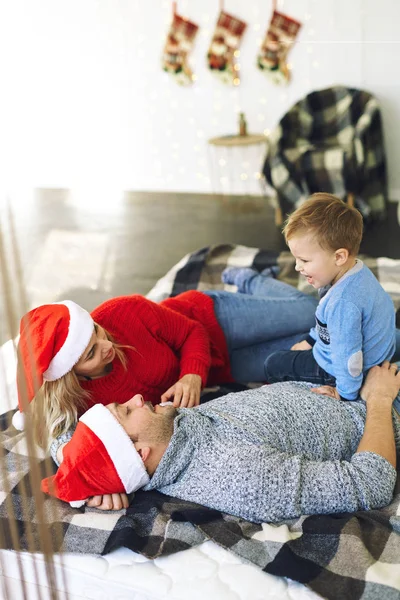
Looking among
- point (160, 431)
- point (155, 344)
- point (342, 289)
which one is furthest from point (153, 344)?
point (342, 289)

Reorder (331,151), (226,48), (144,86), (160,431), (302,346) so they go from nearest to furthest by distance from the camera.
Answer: (160,431) < (302,346) < (331,151) < (226,48) < (144,86)

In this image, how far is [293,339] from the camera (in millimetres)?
2242

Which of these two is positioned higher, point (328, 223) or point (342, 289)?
point (328, 223)

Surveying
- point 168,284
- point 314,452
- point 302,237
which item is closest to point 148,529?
Result: point 314,452

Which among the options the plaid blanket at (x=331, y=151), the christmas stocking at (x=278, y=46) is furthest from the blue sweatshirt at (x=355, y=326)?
the christmas stocking at (x=278, y=46)

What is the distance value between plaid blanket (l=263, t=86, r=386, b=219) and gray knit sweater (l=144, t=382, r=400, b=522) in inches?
96.2

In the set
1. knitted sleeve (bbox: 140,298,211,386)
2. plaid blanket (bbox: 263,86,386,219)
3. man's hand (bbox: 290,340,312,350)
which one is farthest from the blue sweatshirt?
plaid blanket (bbox: 263,86,386,219)

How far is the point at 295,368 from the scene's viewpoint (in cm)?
201

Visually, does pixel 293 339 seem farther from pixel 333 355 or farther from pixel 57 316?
pixel 57 316

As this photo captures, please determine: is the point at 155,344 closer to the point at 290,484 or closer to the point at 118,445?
the point at 118,445

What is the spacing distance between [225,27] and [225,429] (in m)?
3.73

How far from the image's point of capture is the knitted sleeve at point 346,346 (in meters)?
1.72

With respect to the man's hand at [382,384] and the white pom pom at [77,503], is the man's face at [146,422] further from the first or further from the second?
the man's hand at [382,384]

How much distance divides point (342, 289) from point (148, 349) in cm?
56
